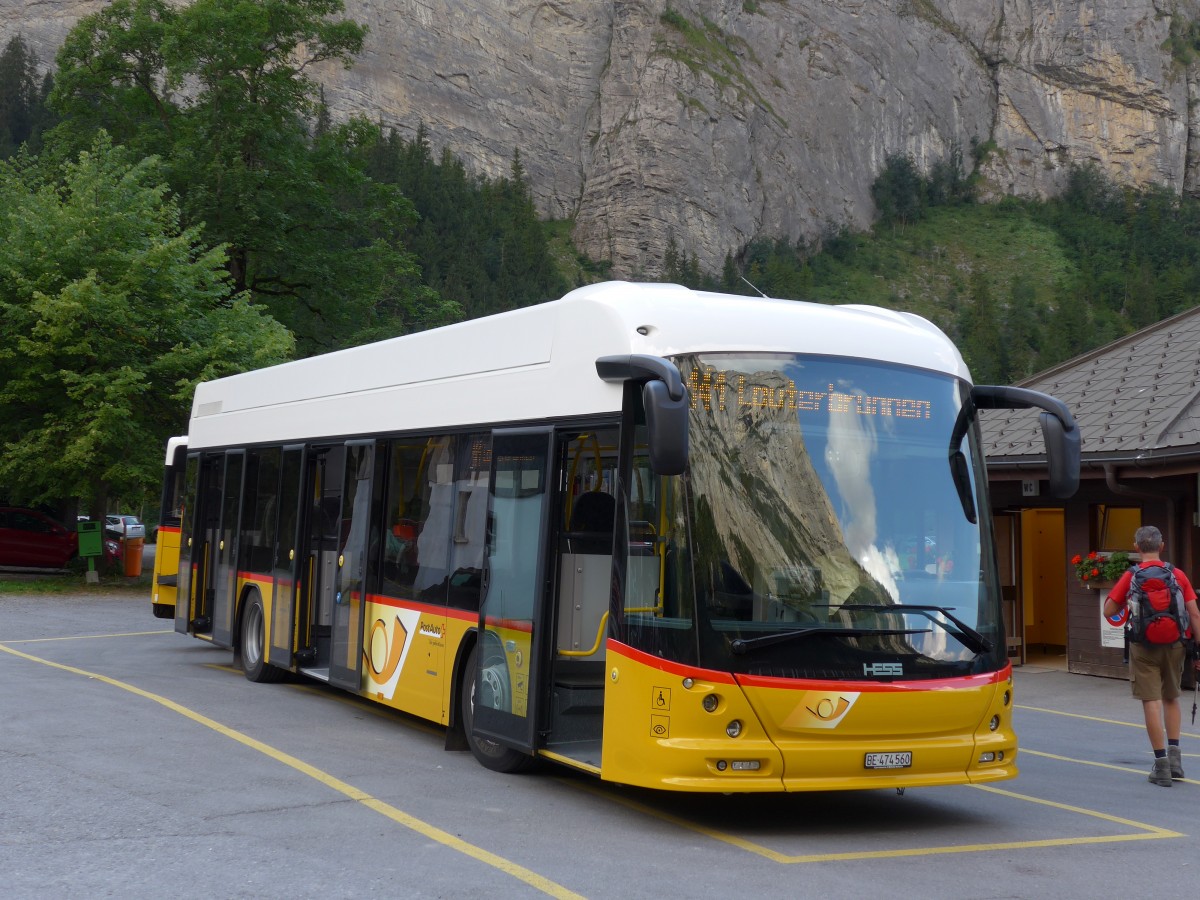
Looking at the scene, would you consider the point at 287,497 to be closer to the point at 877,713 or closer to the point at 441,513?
the point at 441,513

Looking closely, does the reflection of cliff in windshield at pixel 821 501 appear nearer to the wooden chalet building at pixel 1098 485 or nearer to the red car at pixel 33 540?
the wooden chalet building at pixel 1098 485

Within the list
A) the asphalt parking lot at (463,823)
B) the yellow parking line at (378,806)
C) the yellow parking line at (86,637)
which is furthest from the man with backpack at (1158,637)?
the yellow parking line at (86,637)

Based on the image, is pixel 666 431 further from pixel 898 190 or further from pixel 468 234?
pixel 898 190

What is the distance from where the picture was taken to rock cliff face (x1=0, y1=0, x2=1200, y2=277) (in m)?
120

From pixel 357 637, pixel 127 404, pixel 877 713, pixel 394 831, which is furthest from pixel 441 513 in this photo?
pixel 127 404

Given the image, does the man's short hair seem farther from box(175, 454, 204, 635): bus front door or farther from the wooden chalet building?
box(175, 454, 204, 635): bus front door

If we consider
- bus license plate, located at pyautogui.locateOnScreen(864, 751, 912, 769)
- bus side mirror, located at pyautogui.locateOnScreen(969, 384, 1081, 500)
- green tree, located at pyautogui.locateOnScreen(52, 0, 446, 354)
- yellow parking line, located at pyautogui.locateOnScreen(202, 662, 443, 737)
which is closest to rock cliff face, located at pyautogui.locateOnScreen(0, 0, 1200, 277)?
green tree, located at pyautogui.locateOnScreen(52, 0, 446, 354)

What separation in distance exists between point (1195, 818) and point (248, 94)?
1456 inches

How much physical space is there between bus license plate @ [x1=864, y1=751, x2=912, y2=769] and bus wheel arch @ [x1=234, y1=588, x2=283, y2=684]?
7.38 meters

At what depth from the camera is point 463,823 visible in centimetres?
721

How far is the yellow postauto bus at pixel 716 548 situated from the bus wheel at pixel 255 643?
3789mm

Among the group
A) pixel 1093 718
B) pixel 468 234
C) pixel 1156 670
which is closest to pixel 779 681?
pixel 1156 670

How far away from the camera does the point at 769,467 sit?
283 inches

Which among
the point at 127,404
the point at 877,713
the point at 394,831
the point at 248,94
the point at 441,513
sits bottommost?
the point at 394,831
